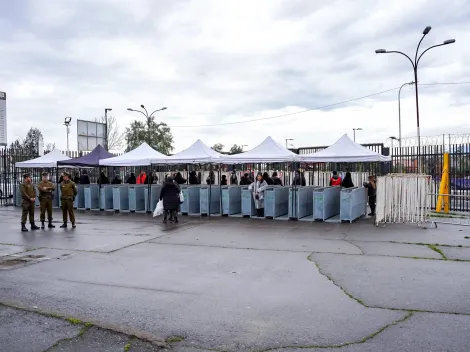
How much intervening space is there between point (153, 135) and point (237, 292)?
50.1 meters

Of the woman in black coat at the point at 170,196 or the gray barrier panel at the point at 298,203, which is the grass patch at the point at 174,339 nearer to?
the woman in black coat at the point at 170,196

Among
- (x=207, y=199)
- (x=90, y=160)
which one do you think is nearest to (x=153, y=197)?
(x=207, y=199)

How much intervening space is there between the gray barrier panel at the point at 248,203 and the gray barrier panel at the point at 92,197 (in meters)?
7.65

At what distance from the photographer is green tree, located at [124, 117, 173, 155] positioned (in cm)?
5478

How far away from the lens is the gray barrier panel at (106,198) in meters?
19.7

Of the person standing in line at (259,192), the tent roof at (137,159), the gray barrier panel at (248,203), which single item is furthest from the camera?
the tent roof at (137,159)

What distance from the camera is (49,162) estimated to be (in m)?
21.5

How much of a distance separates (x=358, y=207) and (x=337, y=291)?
9.00 m

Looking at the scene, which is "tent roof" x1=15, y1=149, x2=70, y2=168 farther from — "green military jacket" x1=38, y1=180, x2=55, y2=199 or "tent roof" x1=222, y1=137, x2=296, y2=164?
"tent roof" x1=222, y1=137, x2=296, y2=164

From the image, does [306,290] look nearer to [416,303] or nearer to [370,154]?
[416,303]

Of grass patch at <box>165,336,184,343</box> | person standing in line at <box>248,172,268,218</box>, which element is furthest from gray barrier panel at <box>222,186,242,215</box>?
grass patch at <box>165,336,184,343</box>

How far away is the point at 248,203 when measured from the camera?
16375mm

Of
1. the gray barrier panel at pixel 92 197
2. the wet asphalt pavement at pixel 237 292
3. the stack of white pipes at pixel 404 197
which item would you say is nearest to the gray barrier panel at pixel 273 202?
the wet asphalt pavement at pixel 237 292

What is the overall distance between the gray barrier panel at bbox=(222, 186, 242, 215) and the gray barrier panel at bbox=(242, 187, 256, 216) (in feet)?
2.03
